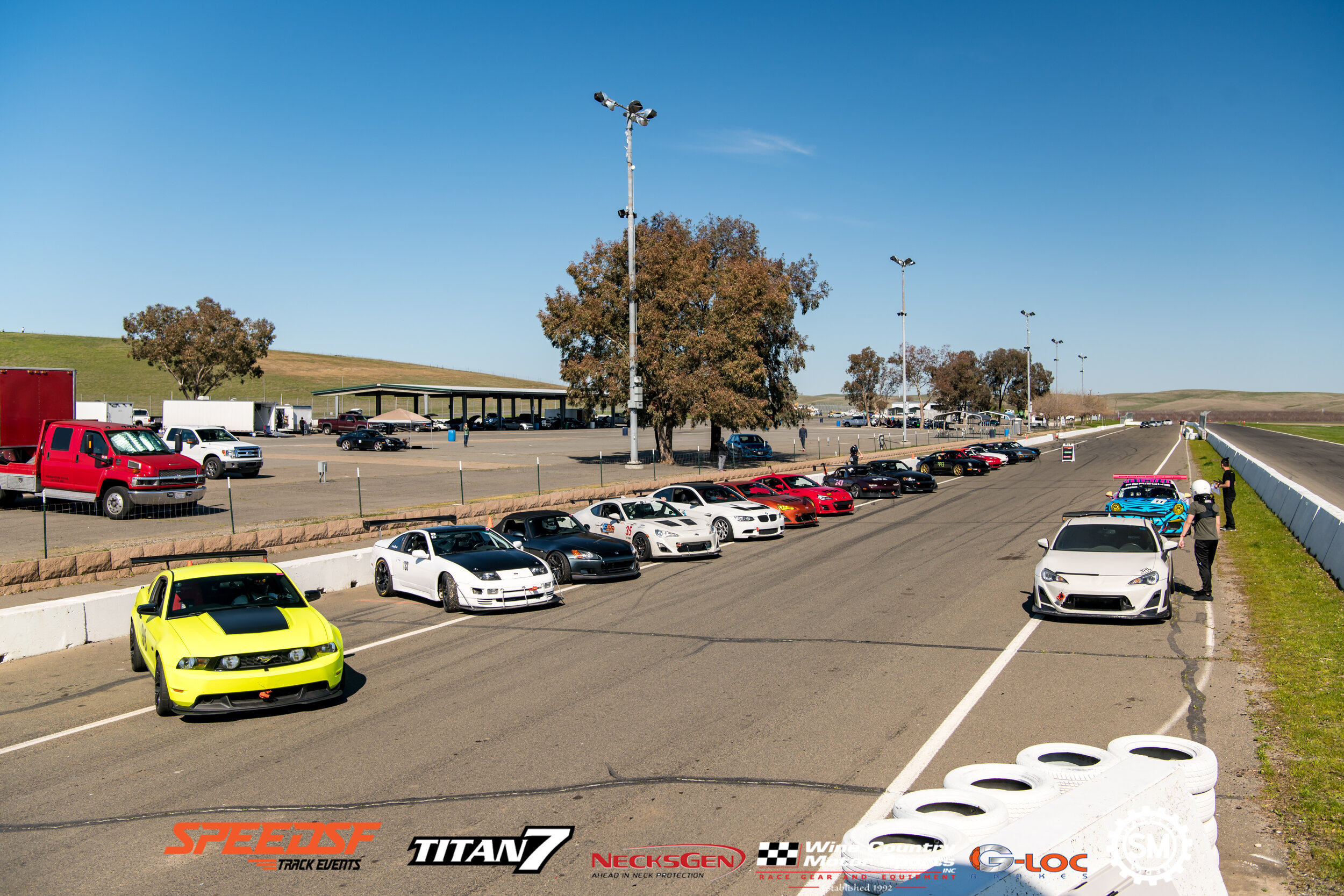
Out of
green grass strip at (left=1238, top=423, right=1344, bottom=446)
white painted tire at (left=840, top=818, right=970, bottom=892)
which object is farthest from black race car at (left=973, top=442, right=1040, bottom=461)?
white painted tire at (left=840, top=818, right=970, bottom=892)

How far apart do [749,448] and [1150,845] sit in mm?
47412

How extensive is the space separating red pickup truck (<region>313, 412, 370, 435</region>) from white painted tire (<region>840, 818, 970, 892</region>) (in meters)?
70.2

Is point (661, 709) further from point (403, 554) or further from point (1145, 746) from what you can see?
point (403, 554)

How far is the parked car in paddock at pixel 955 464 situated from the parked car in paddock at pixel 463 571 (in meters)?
31.9

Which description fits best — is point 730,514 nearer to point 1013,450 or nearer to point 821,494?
point 821,494

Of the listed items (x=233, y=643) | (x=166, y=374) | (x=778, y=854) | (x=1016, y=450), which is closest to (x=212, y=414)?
(x=1016, y=450)

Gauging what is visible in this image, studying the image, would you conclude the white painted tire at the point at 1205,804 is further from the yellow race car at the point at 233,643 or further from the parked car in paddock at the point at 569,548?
the parked car in paddock at the point at 569,548

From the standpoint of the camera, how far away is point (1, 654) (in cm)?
1057

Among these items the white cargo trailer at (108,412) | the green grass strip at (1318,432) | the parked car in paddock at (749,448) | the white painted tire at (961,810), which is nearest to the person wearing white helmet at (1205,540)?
the white painted tire at (961,810)

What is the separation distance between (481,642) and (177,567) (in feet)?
11.6

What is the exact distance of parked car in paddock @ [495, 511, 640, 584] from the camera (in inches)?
619

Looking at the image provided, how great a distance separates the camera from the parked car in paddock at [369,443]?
5534 cm

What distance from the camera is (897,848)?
3717 mm

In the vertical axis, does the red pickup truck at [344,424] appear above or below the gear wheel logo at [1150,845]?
above
